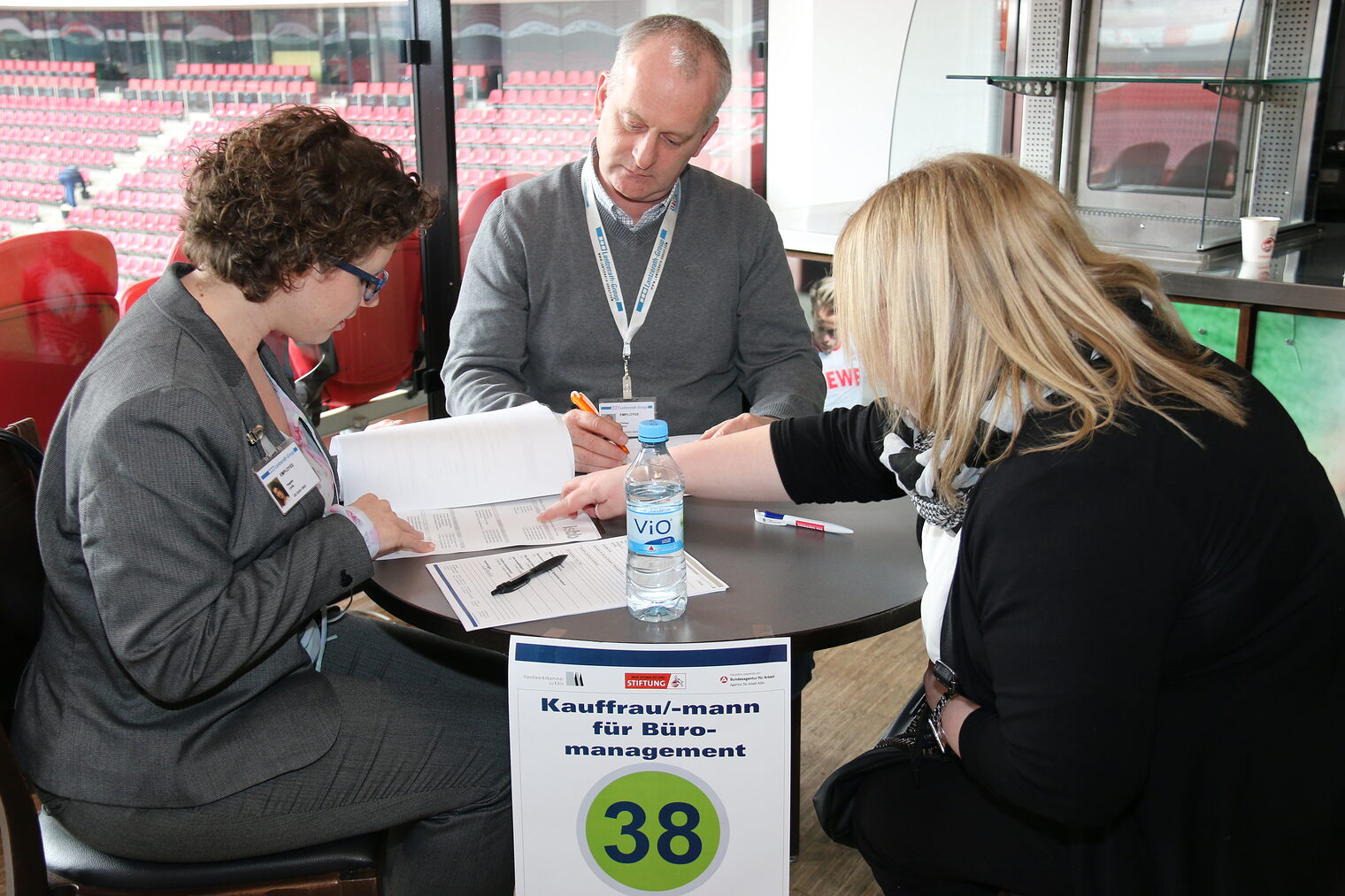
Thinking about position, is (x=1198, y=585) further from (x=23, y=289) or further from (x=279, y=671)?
(x=23, y=289)

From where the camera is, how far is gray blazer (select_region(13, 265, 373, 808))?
125 centimetres

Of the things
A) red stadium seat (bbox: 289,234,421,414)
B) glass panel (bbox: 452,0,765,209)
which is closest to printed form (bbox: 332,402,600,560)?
red stadium seat (bbox: 289,234,421,414)

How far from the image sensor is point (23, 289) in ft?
8.82

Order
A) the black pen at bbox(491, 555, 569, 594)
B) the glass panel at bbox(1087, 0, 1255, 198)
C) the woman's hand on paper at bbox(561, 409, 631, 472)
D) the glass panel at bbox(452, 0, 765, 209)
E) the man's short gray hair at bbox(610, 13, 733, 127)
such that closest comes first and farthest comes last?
the black pen at bbox(491, 555, 569, 594) → the woman's hand on paper at bbox(561, 409, 631, 472) → the man's short gray hair at bbox(610, 13, 733, 127) → the glass panel at bbox(1087, 0, 1255, 198) → the glass panel at bbox(452, 0, 765, 209)

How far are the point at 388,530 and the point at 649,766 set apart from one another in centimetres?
49

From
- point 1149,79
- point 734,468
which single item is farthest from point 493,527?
point 1149,79

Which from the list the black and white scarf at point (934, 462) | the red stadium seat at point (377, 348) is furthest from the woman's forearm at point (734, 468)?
the red stadium seat at point (377, 348)

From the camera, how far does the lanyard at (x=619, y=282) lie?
7.86 feet

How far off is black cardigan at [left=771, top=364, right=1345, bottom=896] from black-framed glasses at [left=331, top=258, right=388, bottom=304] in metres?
0.89

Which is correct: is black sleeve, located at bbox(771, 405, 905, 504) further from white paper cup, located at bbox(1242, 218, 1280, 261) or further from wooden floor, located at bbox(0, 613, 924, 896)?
white paper cup, located at bbox(1242, 218, 1280, 261)

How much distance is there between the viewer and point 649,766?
141 cm

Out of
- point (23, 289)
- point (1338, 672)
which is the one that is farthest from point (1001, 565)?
point (23, 289)

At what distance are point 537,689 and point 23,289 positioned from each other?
2.06m

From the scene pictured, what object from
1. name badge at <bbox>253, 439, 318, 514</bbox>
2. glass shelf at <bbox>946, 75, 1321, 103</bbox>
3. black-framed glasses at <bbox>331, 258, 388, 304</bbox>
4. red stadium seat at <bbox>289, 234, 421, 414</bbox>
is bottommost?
red stadium seat at <bbox>289, 234, 421, 414</bbox>
